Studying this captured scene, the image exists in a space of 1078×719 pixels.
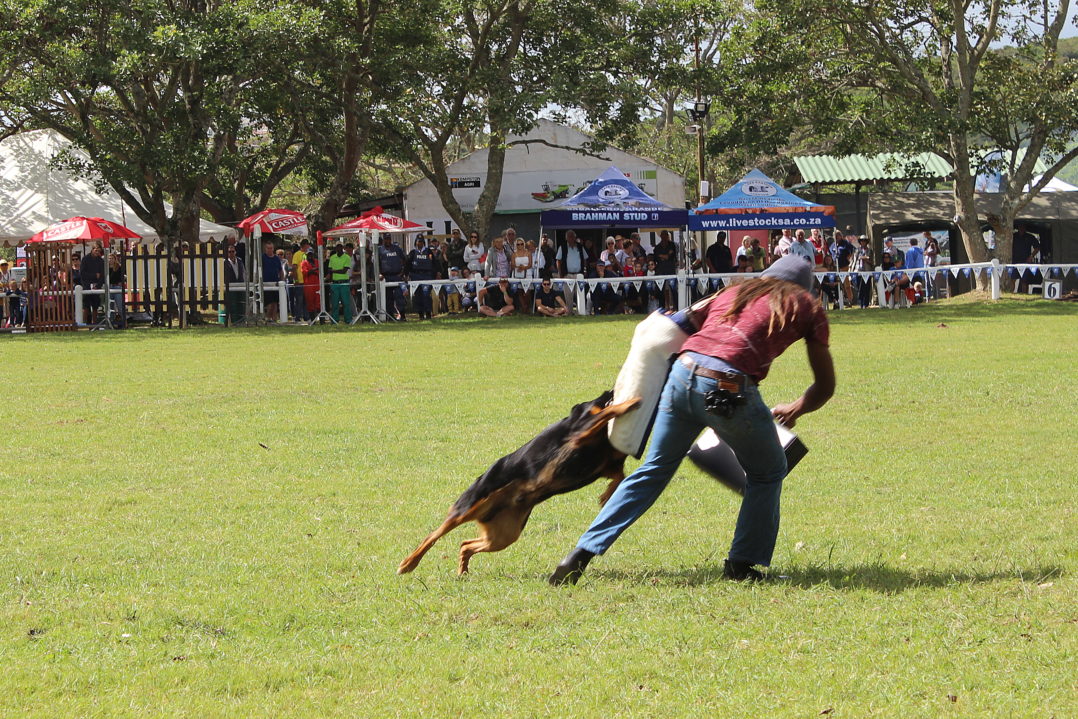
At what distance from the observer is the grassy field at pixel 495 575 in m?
4.32

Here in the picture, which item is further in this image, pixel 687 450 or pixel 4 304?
pixel 4 304

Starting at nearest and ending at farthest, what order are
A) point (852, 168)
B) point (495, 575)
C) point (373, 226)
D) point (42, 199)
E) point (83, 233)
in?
point (495, 575)
point (83, 233)
point (373, 226)
point (42, 199)
point (852, 168)

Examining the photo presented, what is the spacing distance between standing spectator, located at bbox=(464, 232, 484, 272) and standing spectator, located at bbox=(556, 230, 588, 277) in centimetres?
171

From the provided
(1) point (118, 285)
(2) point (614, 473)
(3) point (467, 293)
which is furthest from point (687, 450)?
(1) point (118, 285)

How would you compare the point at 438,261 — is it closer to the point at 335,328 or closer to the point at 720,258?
the point at 335,328

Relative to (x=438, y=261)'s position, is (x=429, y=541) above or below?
below

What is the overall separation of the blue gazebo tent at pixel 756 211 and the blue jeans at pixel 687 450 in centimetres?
2209

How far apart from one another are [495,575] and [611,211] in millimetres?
22118

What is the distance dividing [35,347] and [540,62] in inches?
541

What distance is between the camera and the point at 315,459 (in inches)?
367

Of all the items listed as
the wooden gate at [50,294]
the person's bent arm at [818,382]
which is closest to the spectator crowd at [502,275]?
the wooden gate at [50,294]

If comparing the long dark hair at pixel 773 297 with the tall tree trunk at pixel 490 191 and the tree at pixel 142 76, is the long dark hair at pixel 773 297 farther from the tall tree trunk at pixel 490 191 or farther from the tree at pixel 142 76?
the tall tree trunk at pixel 490 191

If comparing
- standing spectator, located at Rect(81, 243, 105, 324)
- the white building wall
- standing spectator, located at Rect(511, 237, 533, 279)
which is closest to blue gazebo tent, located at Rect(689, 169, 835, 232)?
standing spectator, located at Rect(511, 237, 533, 279)

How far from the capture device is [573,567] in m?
5.64
